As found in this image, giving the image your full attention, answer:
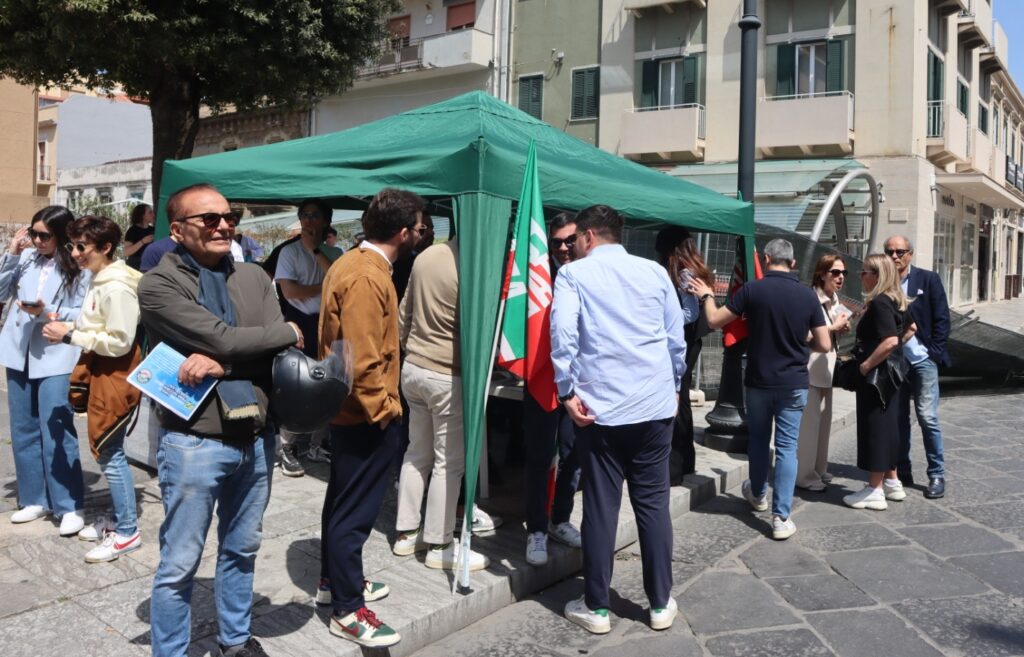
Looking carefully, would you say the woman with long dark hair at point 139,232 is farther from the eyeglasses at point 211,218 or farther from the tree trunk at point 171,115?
the eyeglasses at point 211,218

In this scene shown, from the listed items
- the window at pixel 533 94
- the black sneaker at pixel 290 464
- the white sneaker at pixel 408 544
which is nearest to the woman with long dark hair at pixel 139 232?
the black sneaker at pixel 290 464

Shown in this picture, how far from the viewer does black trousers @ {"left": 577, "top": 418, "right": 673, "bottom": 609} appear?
3.70 m

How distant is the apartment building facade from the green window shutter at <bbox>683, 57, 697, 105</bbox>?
0.09ft

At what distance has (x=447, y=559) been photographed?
13.5ft

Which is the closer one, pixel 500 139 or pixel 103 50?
pixel 500 139

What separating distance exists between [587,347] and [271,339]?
4.73 feet

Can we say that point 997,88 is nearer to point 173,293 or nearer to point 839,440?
point 839,440

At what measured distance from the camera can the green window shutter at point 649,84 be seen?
21406 millimetres

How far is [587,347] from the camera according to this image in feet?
12.2

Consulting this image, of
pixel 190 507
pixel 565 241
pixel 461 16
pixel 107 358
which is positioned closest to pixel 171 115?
pixel 107 358

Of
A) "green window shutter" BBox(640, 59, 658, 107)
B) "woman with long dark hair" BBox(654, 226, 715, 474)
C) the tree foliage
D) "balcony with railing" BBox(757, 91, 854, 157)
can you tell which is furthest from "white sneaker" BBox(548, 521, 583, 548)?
"green window shutter" BBox(640, 59, 658, 107)

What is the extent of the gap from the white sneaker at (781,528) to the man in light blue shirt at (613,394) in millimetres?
1451

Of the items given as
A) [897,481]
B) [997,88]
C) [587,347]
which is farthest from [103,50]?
[997,88]

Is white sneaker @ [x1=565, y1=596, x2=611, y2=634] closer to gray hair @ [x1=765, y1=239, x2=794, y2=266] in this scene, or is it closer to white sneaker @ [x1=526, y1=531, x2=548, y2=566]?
white sneaker @ [x1=526, y1=531, x2=548, y2=566]
